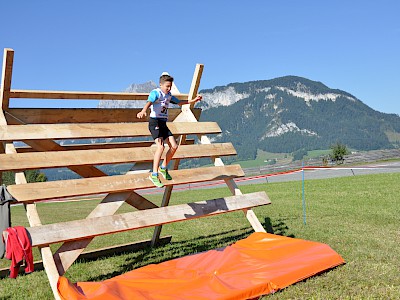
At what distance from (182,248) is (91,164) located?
9.77 ft

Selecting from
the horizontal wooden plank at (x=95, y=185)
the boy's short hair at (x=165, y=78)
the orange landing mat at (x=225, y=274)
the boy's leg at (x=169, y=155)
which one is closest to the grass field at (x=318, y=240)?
the orange landing mat at (x=225, y=274)

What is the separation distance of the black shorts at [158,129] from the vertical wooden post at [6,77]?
215cm

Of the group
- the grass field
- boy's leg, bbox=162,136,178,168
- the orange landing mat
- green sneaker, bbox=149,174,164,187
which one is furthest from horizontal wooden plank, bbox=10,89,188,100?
the orange landing mat

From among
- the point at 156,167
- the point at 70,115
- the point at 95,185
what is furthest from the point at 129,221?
the point at 70,115

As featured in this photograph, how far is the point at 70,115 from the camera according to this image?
6887 mm

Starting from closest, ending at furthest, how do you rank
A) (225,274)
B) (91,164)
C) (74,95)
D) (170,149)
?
(225,274), (91,164), (170,149), (74,95)

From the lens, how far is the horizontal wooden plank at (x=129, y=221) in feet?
15.9

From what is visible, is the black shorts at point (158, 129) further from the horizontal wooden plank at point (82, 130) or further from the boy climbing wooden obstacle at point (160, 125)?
the horizontal wooden plank at point (82, 130)

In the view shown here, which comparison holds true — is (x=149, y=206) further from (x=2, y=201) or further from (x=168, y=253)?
(x=2, y=201)

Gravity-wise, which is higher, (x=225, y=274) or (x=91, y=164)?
(x=91, y=164)

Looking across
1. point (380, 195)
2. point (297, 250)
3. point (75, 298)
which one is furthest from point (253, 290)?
point (380, 195)

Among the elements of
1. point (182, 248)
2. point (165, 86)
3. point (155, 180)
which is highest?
point (165, 86)

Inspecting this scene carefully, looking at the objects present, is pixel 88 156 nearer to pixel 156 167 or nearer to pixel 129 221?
pixel 156 167

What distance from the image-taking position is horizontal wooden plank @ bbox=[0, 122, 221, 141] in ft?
19.5
